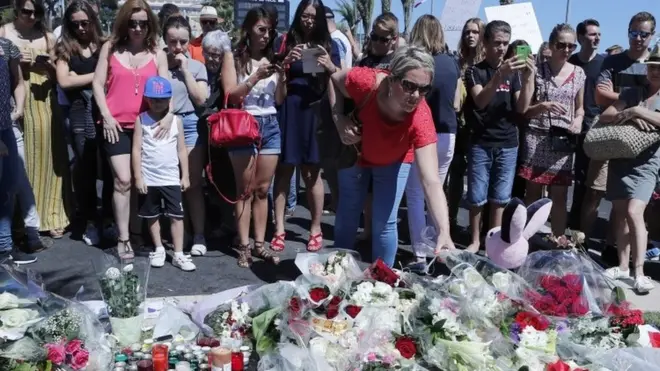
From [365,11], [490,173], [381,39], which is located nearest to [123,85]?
[381,39]

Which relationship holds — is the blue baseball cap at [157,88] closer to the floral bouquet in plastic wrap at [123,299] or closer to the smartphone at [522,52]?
the floral bouquet in plastic wrap at [123,299]

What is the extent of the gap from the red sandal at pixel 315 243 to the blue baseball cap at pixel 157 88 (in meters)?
1.63

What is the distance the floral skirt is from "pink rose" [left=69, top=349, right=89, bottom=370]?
3808mm

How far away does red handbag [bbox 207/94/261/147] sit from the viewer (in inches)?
174

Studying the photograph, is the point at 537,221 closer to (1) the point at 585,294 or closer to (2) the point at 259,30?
(1) the point at 585,294

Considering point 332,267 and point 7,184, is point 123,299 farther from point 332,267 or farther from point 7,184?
point 7,184

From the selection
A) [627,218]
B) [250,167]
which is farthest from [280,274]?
[627,218]

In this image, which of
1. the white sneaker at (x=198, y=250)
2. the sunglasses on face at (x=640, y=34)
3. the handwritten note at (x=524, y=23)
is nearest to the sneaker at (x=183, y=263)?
the white sneaker at (x=198, y=250)

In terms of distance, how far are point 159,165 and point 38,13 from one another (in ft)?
5.50

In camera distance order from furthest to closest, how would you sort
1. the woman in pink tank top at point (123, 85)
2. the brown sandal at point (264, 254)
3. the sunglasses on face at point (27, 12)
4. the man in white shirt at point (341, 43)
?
1. the man in white shirt at point (341, 43)
2. the sunglasses on face at point (27, 12)
3. the brown sandal at point (264, 254)
4. the woman in pink tank top at point (123, 85)

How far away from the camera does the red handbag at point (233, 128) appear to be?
443 centimetres

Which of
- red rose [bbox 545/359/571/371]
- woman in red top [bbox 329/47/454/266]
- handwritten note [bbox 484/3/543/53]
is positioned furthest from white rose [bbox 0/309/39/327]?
handwritten note [bbox 484/3/543/53]

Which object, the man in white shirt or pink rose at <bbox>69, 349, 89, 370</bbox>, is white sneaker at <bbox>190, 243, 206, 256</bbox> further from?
pink rose at <bbox>69, 349, 89, 370</bbox>

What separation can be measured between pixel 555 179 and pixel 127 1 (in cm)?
351
